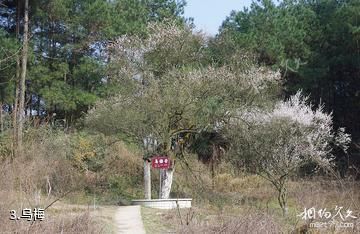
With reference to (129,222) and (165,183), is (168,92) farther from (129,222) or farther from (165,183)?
(129,222)

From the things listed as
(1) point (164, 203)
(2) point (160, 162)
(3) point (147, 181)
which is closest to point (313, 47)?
(3) point (147, 181)

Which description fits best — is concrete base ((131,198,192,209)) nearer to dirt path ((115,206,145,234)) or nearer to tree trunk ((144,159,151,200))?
dirt path ((115,206,145,234))

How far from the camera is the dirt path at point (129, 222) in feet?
31.8

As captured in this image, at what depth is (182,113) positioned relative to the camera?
→ 17.0 meters

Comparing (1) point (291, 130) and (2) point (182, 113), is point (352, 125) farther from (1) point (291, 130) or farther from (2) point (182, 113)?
(2) point (182, 113)

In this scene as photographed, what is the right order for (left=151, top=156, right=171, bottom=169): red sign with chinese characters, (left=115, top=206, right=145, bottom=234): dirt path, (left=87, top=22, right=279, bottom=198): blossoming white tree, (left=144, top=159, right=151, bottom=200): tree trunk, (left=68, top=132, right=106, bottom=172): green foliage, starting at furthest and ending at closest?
(left=68, top=132, right=106, bottom=172): green foliage, (left=144, top=159, right=151, bottom=200): tree trunk, (left=87, top=22, right=279, bottom=198): blossoming white tree, (left=151, top=156, right=171, bottom=169): red sign with chinese characters, (left=115, top=206, right=145, bottom=234): dirt path

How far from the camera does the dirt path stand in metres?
9.69

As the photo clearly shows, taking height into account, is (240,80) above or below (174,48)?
below

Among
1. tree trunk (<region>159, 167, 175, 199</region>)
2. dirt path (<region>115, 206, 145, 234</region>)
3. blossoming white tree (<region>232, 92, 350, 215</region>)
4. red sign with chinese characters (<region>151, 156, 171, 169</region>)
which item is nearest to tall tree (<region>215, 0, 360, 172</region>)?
blossoming white tree (<region>232, 92, 350, 215</region>)

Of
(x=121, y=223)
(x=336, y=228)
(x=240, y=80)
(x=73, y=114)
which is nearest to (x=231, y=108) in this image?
(x=240, y=80)

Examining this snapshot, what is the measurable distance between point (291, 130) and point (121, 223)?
9336 mm

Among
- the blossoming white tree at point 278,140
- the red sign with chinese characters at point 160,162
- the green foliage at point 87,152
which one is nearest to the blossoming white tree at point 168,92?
the red sign with chinese characters at point 160,162

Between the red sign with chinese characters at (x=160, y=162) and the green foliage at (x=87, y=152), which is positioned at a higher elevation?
the green foliage at (x=87, y=152)

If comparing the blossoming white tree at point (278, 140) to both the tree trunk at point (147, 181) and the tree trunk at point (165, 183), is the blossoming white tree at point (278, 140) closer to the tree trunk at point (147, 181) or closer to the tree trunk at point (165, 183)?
the tree trunk at point (165, 183)
